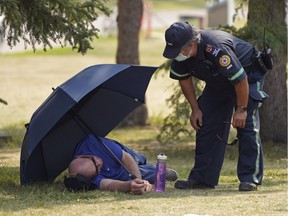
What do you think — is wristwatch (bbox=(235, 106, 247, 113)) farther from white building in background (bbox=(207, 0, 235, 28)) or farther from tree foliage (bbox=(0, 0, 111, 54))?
white building in background (bbox=(207, 0, 235, 28))

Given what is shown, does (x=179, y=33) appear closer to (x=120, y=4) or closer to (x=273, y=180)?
(x=273, y=180)

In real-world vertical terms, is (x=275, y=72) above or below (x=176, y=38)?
below

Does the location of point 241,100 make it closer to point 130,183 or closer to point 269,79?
point 130,183

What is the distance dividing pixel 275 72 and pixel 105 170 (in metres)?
4.29

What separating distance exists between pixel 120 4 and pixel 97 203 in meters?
7.90

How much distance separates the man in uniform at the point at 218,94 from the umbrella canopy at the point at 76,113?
49cm

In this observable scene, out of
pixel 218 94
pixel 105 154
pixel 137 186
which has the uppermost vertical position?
pixel 218 94

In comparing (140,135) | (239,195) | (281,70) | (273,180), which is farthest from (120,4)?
(239,195)

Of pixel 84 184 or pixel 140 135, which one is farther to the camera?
pixel 140 135

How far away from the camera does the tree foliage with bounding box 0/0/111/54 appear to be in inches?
347

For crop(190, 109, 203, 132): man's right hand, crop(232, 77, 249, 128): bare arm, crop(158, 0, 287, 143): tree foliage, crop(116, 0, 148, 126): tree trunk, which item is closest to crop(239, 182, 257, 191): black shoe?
crop(232, 77, 249, 128): bare arm

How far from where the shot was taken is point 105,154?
8.09m

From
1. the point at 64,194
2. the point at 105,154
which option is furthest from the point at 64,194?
the point at 105,154

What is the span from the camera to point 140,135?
1421 cm
